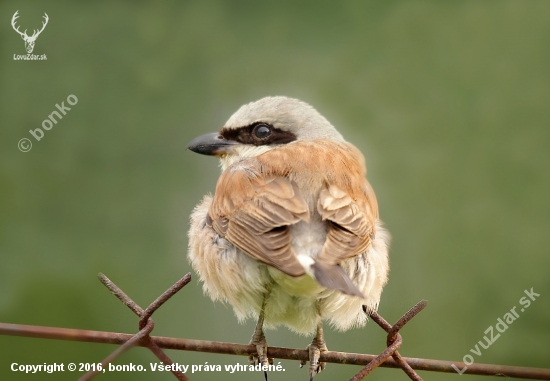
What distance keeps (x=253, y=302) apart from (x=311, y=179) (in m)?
0.50

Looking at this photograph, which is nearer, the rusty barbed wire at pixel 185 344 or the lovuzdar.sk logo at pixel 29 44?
the rusty barbed wire at pixel 185 344

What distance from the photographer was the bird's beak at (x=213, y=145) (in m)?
3.10

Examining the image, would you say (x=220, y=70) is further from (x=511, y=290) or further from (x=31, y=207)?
(x=511, y=290)

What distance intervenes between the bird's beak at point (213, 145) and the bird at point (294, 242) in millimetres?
446

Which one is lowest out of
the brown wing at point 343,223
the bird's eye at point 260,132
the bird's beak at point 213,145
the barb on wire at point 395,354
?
the barb on wire at point 395,354

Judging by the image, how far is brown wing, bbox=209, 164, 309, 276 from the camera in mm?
2059

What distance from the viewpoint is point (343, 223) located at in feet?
7.23

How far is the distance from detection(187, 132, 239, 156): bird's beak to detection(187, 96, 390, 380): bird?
446mm
